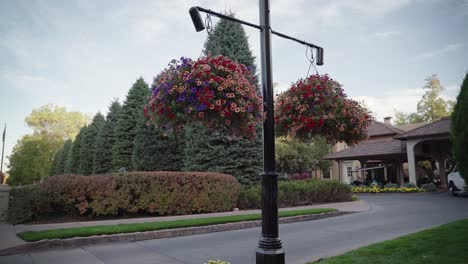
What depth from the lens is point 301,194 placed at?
18031 mm

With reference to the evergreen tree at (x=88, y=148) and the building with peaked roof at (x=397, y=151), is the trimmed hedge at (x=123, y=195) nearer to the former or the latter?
the building with peaked roof at (x=397, y=151)

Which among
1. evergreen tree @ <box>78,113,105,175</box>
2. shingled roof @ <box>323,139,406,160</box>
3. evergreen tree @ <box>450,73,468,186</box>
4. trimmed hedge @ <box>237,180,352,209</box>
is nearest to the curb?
trimmed hedge @ <box>237,180,352,209</box>

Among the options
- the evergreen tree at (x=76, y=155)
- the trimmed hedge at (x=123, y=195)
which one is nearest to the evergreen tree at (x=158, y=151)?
the trimmed hedge at (x=123, y=195)

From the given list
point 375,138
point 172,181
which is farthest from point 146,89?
point 375,138

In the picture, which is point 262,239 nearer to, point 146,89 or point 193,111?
point 193,111

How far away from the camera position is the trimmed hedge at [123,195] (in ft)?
37.6

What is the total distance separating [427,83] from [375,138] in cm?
1414

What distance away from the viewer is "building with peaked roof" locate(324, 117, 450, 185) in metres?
26.1

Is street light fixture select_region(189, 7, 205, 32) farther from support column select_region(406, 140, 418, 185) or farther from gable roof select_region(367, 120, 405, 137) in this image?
gable roof select_region(367, 120, 405, 137)

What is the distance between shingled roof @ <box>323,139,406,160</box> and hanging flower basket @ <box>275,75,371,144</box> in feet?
81.5

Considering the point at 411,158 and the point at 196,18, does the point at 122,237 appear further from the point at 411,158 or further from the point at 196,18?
the point at 411,158

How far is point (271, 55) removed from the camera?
4758 mm

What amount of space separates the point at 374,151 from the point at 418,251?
27834mm

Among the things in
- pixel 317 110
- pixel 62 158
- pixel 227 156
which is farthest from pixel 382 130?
pixel 62 158
